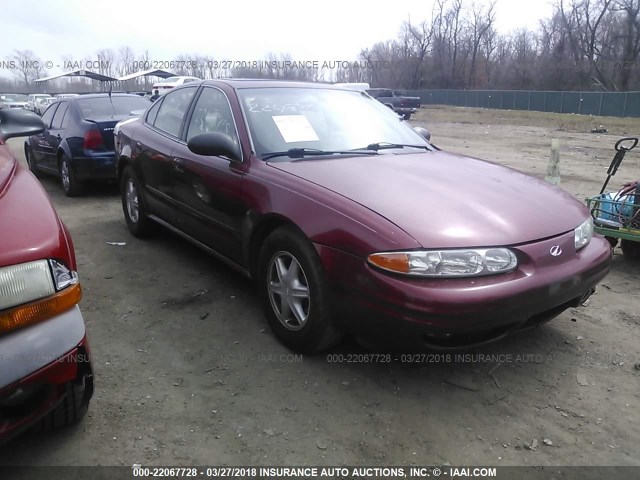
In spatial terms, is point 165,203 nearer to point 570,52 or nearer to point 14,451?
point 14,451

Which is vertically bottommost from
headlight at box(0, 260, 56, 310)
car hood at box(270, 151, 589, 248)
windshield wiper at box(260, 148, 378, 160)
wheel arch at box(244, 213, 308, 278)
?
wheel arch at box(244, 213, 308, 278)

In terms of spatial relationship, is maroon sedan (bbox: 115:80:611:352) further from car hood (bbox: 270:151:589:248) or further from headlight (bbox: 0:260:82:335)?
headlight (bbox: 0:260:82:335)

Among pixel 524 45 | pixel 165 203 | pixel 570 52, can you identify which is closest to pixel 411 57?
pixel 524 45

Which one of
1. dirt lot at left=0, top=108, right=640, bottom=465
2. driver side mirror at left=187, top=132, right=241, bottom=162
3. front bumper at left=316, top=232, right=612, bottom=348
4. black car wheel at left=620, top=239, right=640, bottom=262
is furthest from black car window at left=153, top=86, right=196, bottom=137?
black car wheel at left=620, top=239, right=640, bottom=262

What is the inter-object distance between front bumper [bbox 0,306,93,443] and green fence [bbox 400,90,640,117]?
36357 mm

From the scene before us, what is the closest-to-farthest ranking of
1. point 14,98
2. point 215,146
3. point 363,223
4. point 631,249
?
point 363,223
point 215,146
point 631,249
point 14,98

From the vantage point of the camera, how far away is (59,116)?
7.82m

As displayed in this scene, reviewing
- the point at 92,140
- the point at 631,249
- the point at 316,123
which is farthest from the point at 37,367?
the point at 92,140

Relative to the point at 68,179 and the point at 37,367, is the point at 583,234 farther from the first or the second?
the point at 68,179

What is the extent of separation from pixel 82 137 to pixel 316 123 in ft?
15.5

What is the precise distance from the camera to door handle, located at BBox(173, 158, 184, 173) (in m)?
4.00

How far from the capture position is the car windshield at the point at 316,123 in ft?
11.3

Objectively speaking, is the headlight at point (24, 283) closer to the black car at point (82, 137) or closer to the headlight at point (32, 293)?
the headlight at point (32, 293)

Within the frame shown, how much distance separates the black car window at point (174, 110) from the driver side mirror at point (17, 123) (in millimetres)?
1255
